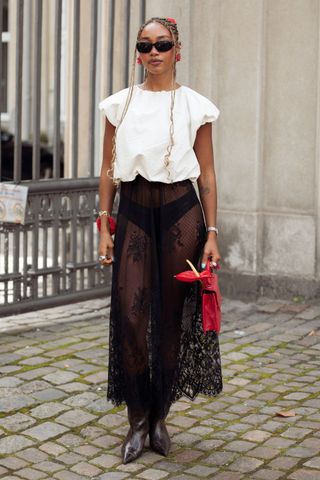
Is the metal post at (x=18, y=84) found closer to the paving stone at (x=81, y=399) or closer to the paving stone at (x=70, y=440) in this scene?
the paving stone at (x=81, y=399)

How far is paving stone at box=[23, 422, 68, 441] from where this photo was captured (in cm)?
515

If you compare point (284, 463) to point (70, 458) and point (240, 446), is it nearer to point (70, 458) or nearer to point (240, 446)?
point (240, 446)

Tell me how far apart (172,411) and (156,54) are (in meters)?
1.96

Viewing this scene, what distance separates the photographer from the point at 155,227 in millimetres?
4777

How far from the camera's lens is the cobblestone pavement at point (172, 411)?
187 inches

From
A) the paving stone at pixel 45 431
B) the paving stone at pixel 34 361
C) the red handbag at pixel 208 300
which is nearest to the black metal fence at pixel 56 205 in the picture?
the paving stone at pixel 34 361

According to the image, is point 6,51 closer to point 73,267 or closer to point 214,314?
point 73,267

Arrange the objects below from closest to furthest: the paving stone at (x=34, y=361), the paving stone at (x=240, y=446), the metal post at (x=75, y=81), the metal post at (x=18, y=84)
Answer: the paving stone at (x=240, y=446) → the paving stone at (x=34, y=361) → the metal post at (x=18, y=84) → the metal post at (x=75, y=81)

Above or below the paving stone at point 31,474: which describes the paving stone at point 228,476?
above

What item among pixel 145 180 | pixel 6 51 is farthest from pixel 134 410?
pixel 6 51

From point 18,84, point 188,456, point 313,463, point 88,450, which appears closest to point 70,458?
point 88,450

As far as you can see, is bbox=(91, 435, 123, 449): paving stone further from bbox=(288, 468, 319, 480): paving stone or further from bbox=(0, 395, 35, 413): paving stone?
bbox=(288, 468, 319, 480): paving stone

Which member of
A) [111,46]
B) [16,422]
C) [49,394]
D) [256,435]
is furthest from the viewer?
[111,46]

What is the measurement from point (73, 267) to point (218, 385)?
3055 mm
